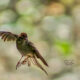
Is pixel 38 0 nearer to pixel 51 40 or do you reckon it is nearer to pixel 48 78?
pixel 51 40

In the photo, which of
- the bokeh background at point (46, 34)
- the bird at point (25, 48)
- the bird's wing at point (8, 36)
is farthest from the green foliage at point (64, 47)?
the bird's wing at point (8, 36)

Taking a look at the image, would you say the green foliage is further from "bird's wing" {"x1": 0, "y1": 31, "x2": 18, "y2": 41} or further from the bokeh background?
"bird's wing" {"x1": 0, "y1": 31, "x2": 18, "y2": 41}

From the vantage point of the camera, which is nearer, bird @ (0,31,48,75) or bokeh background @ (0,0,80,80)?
bird @ (0,31,48,75)

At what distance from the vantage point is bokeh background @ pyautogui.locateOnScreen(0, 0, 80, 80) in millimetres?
1152

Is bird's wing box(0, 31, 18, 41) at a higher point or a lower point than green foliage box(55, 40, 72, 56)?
higher

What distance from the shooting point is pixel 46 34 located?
4.06 feet

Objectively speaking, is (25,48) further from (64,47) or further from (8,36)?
(64,47)

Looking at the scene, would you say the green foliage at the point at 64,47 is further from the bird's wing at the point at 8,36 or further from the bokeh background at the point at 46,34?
the bird's wing at the point at 8,36

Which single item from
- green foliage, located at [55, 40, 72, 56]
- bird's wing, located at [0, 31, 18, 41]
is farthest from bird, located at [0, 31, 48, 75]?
green foliage, located at [55, 40, 72, 56]

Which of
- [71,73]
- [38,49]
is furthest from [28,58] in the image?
[71,73]

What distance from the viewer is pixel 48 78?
3.76 feet

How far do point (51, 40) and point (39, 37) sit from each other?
45 mm

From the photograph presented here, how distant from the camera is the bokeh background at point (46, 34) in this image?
1152 millimetres

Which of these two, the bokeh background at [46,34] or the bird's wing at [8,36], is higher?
the bird's wing at [8,36]
